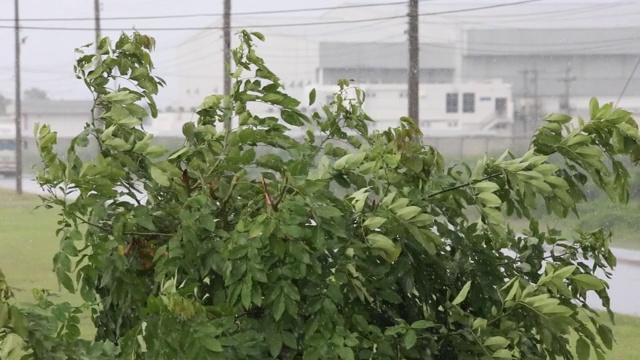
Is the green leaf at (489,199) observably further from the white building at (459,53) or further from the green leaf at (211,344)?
the white building at (459,53)

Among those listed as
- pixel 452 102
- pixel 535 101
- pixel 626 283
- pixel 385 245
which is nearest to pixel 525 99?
pixel 535 101

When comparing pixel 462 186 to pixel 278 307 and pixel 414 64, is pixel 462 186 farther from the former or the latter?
pixel 414 64

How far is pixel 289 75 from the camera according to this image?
1958mm

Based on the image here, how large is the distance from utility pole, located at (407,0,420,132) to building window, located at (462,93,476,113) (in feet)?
0.30

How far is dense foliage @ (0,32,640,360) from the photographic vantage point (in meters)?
0.87

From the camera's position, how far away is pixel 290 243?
86 cm

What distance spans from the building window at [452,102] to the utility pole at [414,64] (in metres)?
0.07

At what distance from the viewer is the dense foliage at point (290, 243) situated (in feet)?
2.87

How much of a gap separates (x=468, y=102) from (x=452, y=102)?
0.05 metres

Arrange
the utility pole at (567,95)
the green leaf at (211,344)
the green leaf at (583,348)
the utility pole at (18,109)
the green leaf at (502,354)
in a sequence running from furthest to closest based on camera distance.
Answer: the utility pole at (18,109), the utility pole at (567,95), the green leaf at (583,348), the green leaf at (502,354), the green leaf at (211,344)

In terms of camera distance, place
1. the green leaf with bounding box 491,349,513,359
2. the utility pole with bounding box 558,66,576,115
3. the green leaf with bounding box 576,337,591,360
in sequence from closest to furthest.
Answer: the green leaf with bounding box 491,349,513,359 → the green leaf with bounding box 576,337,591,360 → the utility pole with bounding box 558,66,576,115

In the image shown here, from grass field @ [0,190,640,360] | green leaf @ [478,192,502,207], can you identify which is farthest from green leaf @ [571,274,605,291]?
grass field @ [0,190,640,360]

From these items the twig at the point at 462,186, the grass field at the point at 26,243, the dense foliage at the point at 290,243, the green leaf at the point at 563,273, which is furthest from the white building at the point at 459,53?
the green leaf at the point at 563,273

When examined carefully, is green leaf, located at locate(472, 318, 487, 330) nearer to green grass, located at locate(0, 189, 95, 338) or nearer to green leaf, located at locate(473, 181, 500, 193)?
green leaf, located at locate(473, 181, 500, 193)
